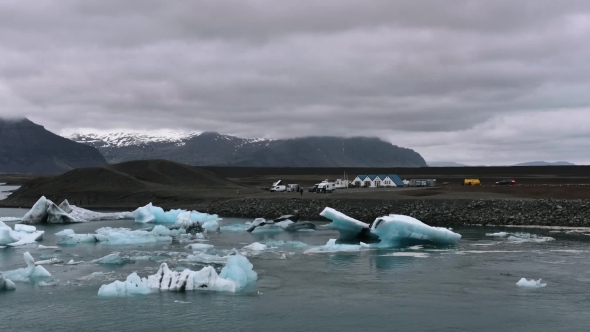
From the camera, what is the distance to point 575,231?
36.9 meters

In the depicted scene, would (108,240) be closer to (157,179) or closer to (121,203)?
(121,203)

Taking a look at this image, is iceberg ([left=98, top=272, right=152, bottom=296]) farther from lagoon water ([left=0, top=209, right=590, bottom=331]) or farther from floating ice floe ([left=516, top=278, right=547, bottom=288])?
floating ice floe ([left=516, top=278, right=547, bottom=288])

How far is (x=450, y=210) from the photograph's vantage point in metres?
45.7

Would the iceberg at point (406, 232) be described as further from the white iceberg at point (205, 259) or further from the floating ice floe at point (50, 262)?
the floating ice floe at point (50, 262)

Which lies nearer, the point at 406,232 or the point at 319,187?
the point at 406,232

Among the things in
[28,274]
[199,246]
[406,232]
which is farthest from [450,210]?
[28,274]

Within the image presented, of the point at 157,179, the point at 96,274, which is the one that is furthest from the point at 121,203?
the point at 96,274

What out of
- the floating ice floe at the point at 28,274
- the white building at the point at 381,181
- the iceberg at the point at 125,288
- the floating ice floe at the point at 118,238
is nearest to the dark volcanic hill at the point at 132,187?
the white building at the point at 381,181

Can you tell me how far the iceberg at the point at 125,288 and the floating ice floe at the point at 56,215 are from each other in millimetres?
29665

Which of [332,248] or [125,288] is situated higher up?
[332,248]

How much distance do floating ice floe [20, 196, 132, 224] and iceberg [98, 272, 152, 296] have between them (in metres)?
29.7

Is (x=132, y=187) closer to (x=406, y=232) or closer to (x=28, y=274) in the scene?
(x=406, y=232)

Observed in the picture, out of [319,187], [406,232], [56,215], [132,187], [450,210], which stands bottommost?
[406,232]

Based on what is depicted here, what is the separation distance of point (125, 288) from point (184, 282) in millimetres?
1800
